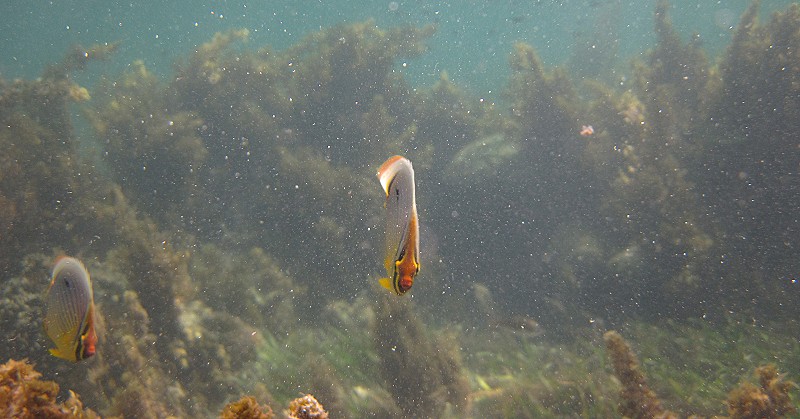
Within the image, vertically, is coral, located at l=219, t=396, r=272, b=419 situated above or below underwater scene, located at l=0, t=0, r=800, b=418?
below

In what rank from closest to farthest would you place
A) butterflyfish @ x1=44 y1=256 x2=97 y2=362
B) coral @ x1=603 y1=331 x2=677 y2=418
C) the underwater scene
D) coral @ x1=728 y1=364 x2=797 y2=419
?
butterflyfish @ x1=44 y1=256 x2=97 y2=362 → coral @ x1=728 y1=364 x2=797 y2=419 → coral @ x1=603 y1=331 x2=677 y2=418 → the underwater scene

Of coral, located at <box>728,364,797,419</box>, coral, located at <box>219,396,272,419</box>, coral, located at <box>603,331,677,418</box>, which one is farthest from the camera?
coral, located at <box>603,331,677,418</box>

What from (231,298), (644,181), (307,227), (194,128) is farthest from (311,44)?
(644,181)

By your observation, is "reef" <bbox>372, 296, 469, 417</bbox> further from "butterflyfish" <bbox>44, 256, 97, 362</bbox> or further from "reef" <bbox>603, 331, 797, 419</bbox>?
"butterflyfish" <bbox>44, 256, 97, 362</bbox>

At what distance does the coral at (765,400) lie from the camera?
11.0ft

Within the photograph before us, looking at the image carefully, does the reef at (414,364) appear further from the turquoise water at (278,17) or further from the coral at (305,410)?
the turquoise water at (278,17)

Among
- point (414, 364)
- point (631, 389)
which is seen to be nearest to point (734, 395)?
point (631, 389)

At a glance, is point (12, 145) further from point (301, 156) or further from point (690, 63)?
point (690, 63)

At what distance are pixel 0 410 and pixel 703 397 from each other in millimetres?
7050

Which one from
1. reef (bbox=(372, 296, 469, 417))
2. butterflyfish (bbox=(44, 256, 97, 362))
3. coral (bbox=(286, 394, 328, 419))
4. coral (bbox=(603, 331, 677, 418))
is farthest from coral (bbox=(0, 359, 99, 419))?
coral (bbox=(603, 331, 677, 418))

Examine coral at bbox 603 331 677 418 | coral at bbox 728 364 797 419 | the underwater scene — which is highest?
the underwater scene

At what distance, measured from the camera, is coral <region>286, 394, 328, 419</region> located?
1.87 metres

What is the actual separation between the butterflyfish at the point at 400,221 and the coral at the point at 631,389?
3221 millimetres

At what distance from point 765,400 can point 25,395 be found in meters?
5.85
